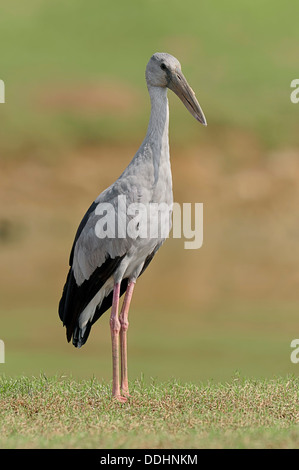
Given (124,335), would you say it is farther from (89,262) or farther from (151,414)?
(151,414)

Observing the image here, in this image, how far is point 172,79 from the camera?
6.80 metres

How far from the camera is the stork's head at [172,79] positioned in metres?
6.79

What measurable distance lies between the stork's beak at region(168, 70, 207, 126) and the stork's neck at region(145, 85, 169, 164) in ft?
0.47

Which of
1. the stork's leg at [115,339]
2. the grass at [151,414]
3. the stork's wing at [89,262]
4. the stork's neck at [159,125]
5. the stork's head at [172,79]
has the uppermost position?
the stork's head at [172,79]

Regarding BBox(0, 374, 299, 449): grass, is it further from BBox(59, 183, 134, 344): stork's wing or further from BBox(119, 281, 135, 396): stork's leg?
BBox(59, 183, 134, 344): stork's wing

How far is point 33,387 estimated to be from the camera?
7121 mm

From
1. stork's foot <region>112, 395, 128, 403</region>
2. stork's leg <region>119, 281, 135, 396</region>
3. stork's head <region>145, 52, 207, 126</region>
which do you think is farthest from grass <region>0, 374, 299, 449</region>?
stork's head <region>145, 52, 207, 126</region>

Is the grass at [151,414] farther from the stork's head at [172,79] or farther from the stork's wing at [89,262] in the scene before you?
the stork's head at [172,79]

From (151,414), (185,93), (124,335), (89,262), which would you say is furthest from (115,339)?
(185,93)

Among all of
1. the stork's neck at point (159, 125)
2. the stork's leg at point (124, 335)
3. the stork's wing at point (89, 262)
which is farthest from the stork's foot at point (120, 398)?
the stork's neck at point (159, 125)

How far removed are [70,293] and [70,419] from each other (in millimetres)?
1569

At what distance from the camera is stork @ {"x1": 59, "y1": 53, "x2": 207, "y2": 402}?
6543 mm
